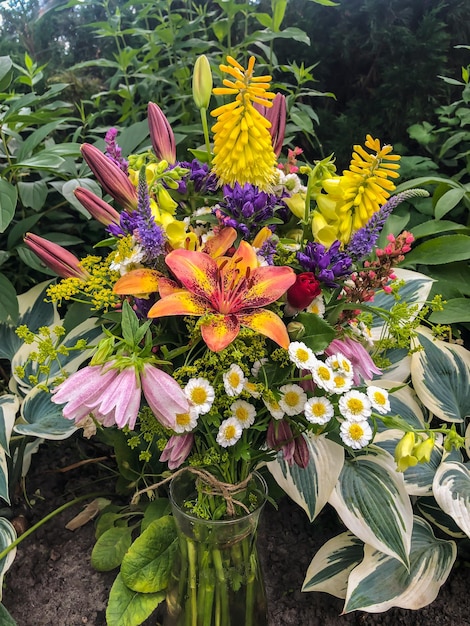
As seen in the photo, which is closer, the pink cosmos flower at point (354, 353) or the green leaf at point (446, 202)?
the pink cosmos flower at point (354, 353)

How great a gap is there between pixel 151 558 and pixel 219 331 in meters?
0.43

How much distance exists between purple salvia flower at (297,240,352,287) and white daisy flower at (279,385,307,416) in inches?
4.0

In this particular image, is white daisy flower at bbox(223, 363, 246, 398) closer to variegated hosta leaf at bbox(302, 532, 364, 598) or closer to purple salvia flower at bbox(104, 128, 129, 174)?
purple salvia flower at bbox(104, 128, 129, 174)

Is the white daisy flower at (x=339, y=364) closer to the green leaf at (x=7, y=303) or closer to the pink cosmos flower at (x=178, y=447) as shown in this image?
the pink cosmos flower at (x=178, y=447)

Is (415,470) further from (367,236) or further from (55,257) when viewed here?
(55,257)

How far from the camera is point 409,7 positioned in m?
1.17

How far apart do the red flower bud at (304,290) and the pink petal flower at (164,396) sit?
0.44 feet

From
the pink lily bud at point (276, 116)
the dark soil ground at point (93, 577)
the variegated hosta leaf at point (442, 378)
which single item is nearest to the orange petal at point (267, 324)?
the pink lily bud at point (276, 116)

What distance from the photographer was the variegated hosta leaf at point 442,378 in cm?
87

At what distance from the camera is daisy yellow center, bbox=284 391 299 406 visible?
0.52 m

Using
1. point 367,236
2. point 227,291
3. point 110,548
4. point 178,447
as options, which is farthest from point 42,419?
point 367,236

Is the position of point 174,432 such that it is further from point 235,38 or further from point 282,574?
point 235,38

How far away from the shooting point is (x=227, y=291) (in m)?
0.51

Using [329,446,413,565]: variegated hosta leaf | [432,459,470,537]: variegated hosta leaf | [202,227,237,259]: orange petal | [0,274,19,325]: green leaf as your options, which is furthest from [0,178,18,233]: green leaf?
[432,459,470,537]: variegated hosta leaf
